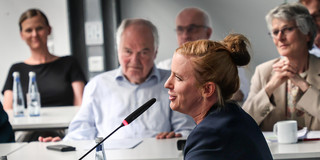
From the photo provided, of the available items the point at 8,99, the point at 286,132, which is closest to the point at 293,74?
the point at 286,132

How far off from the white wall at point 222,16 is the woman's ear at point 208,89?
3.38 meters

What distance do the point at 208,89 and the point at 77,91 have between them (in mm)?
2861

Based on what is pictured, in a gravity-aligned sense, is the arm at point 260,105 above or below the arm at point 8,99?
above

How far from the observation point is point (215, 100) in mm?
1348

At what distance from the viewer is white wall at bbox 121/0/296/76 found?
4711 millimetres

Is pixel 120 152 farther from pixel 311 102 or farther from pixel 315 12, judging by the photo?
pixel 315 12

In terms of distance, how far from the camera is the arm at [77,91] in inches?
159

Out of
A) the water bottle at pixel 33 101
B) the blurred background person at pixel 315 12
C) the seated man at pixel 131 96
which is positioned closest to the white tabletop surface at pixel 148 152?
the seated man at pixel 131 96

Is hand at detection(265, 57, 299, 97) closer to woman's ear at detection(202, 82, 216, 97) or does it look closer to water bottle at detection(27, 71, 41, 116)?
woman's ear at detection(202, 82, 216, 97)

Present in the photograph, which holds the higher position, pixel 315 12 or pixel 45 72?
pixel 315 12

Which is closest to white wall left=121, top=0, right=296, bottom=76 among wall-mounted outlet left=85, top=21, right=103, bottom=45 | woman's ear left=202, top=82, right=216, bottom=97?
wall-mounted outlet left=85, top=21, right=103, bottom=45

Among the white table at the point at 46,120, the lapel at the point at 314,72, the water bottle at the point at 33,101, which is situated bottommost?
the white table at the point at 46,120

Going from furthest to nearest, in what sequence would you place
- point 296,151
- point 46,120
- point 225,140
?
point 46,120
point 296,151
point 225,140

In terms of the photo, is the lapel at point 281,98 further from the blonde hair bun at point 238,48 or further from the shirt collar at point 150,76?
the blonde hair bun at point 238,48
